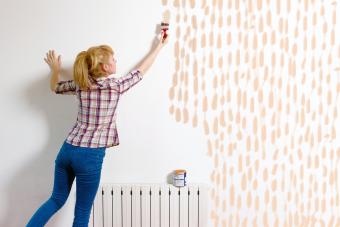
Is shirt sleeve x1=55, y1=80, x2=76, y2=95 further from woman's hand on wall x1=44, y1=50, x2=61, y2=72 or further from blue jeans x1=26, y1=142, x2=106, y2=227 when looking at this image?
blue jeans x1=26, y1=142, x2=106, y2=227

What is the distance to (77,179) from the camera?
2053mm

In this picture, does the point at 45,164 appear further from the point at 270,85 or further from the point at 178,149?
the point at 270,85

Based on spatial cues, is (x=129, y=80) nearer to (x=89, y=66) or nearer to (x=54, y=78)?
(x=89, y=66)

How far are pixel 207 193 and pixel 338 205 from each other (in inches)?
30.7

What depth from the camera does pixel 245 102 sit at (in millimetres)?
2326

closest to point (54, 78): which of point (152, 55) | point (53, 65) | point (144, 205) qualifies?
point (53, 65)

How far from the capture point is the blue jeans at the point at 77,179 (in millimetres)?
1996

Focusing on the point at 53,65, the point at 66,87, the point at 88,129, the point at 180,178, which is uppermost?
the point at 53,65

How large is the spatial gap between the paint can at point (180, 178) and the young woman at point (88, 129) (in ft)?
1.40

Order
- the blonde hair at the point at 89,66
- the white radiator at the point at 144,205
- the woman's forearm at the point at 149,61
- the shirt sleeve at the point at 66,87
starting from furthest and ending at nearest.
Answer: the white radiator at the point at 144,205
the woman's forearm at the point at 149,61
the shirt sleeve at the point at 66,87
the blonde hair at the point at 89,66

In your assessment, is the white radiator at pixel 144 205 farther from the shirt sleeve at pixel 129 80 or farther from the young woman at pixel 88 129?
the shirt sleeve at pixel 129 80

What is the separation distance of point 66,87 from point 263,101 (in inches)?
42.7

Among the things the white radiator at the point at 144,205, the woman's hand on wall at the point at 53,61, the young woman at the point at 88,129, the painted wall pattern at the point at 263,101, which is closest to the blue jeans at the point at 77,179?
the young woman at the point at 88,129

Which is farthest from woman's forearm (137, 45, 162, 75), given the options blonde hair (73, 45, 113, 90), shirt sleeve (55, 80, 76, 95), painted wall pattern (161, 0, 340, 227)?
shirt sleeve (55, 80, 76, 95)
